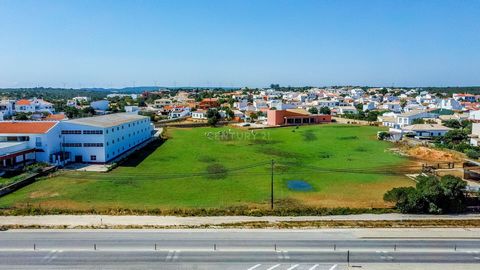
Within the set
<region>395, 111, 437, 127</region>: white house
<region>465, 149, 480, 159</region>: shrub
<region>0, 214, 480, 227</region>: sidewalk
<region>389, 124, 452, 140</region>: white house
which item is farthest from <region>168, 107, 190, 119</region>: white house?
<region>0, 214, 480, 227</region>: sidewalk

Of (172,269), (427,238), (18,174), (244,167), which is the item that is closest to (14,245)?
(172,269)

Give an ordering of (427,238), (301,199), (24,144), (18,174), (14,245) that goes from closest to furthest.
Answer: (14,245) < (427,238) < (301,199) < (18,174) < (24,144)

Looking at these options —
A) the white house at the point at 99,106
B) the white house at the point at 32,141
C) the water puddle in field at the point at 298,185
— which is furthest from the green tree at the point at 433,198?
the white house at the point at 99,106

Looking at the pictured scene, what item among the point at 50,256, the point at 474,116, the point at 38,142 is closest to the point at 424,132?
the point at 474,116

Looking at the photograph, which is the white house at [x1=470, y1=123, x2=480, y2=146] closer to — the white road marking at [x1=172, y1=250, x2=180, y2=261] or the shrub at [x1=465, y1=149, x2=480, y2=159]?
the shrub at [x1=465, y1=149, x2=480, y2=159]

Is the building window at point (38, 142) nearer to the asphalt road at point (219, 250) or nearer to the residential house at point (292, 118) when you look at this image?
the asphalt road at point (219, 250)

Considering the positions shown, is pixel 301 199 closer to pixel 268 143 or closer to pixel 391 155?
pixel 391 155

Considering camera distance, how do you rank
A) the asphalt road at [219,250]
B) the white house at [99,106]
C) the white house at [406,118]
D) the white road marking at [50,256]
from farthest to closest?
the white house at [99,106] → the white house at [406,118] → the white road marking at [50,256] → the asphalt road at [219,250]
